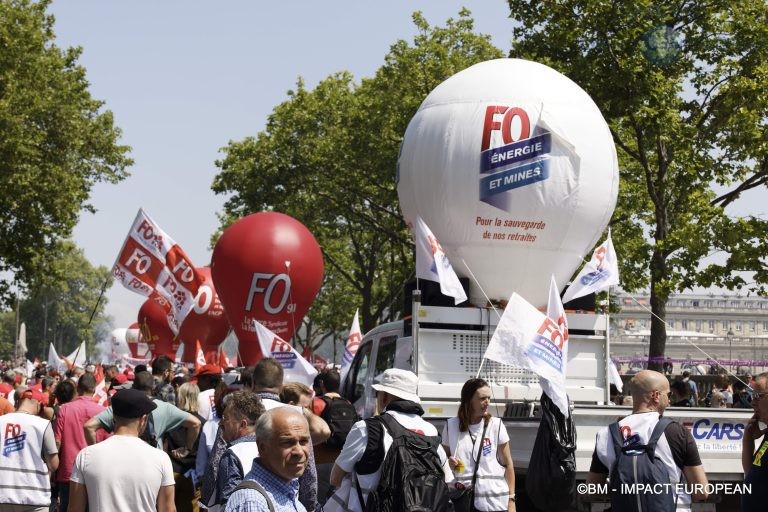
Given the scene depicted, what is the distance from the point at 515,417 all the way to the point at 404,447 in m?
4.21

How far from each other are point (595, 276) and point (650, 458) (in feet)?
19.2

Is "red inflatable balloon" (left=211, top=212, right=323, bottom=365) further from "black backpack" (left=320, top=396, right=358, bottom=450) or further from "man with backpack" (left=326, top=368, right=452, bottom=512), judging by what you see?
"man with backpack" (left=326, top=368, right=452, bottom=512)

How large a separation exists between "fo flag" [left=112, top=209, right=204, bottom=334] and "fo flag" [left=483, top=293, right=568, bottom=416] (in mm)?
12174

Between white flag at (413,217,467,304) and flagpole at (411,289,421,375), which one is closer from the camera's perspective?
flagpole at (411,289,421,375)

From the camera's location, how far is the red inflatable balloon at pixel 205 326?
33.7m

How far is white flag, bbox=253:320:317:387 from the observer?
1191 centimetres

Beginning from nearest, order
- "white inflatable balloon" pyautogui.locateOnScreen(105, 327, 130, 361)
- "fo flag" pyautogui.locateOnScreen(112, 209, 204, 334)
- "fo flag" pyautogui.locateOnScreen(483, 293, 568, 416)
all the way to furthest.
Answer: "fo flag" pyautogui.locateOnScreen(483, 293, 568, 416)
"fo flag" pyautogui.locateOnScreen(112, 209, 204, 334)
"white inflatable balloon" pyautogui.locateOnScreen(105, 327, 130, 361)

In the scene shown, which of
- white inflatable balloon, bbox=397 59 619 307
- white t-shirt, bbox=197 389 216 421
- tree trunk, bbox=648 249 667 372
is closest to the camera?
white t-shirt, bbox=197 389 216 421

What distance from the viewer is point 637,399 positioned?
7055mm

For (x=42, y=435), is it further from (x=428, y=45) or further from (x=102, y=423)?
(x=428, y=45)

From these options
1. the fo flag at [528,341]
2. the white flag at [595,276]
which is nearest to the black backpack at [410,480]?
the fo flag at [528,341]

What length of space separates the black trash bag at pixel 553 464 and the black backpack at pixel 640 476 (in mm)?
1329

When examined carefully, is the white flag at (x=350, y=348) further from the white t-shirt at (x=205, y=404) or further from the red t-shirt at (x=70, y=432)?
the red t-shirt at (x=70, y=432)

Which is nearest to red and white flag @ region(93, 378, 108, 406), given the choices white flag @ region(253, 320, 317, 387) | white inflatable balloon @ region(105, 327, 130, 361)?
white flag @ region(253, 320, 317, 387)
